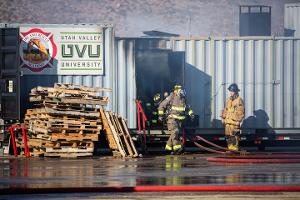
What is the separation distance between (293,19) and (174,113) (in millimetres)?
5626

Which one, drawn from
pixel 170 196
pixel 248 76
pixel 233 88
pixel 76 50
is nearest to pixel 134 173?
pixel 170 196

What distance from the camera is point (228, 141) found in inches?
778

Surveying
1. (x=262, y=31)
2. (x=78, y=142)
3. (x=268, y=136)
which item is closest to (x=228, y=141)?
(x=268, y=136)

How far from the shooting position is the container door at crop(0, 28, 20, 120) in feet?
62.8

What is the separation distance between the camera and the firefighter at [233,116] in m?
19.6

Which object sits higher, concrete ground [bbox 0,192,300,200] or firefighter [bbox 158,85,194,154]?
firefighter [bbox 158,85,194,154]

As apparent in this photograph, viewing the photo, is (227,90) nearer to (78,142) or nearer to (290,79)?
(290,79)

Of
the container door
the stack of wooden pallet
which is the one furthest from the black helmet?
the container door

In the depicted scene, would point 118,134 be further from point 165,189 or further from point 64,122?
point 165,189

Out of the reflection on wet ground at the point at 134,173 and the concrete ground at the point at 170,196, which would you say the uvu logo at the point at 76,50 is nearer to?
the reflection on wet ground at the point at 134,173

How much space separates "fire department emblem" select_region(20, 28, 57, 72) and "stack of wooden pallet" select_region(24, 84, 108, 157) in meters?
1.21

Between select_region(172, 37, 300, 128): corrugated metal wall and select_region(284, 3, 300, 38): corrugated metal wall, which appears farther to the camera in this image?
select_region(284, 3, 300, 38): corrugated metal wall

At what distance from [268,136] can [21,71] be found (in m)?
6.70

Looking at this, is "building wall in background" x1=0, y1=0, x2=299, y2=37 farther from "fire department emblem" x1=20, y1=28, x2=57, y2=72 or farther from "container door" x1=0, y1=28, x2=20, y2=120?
"container door" x1=0, y1=28, x2=20, y2=120
